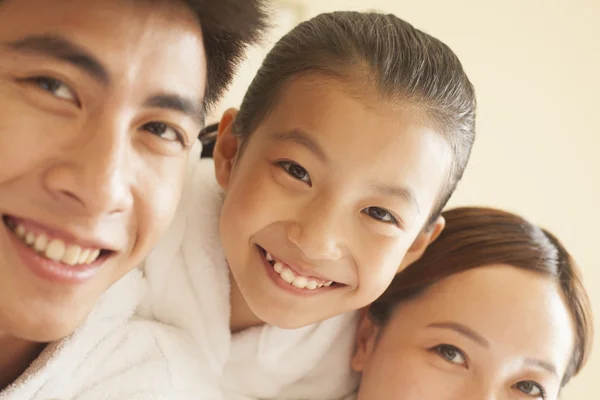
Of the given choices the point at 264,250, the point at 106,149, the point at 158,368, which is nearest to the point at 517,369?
the point at 264,250

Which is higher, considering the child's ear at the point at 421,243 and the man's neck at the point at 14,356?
the child's ear at the point at 421,243

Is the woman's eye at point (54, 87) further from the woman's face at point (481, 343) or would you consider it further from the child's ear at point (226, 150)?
the woman's face at point (481, 343)

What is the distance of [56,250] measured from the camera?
68 cm

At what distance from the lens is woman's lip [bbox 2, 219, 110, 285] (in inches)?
26.3

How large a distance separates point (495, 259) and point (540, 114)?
112cm

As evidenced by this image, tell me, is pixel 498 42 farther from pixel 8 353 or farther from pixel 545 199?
pixel 8 353

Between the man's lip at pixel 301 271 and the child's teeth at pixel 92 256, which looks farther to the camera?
the man's lip at pixel 301 271

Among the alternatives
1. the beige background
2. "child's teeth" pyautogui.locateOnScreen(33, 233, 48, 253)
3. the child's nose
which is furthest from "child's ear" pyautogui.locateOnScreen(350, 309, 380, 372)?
the beige background

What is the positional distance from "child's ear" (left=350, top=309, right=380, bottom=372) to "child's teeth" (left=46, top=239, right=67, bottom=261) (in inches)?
26.7

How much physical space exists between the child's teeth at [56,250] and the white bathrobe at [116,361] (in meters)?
0.27

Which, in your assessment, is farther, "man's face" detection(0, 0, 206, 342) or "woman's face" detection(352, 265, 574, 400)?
"woman's face" detection(352, 265, 574, 400)

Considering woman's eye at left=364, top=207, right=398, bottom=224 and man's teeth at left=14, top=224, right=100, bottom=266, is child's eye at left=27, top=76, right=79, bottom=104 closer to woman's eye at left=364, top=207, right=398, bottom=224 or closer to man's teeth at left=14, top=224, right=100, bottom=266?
man's teeth at left=14, top=224, right=100, bottom=266

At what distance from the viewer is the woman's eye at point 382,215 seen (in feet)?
3.12

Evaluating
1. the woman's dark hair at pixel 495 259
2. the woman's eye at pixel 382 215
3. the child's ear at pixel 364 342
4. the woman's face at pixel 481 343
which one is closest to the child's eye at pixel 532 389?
the woman's face at pixel 481 343
